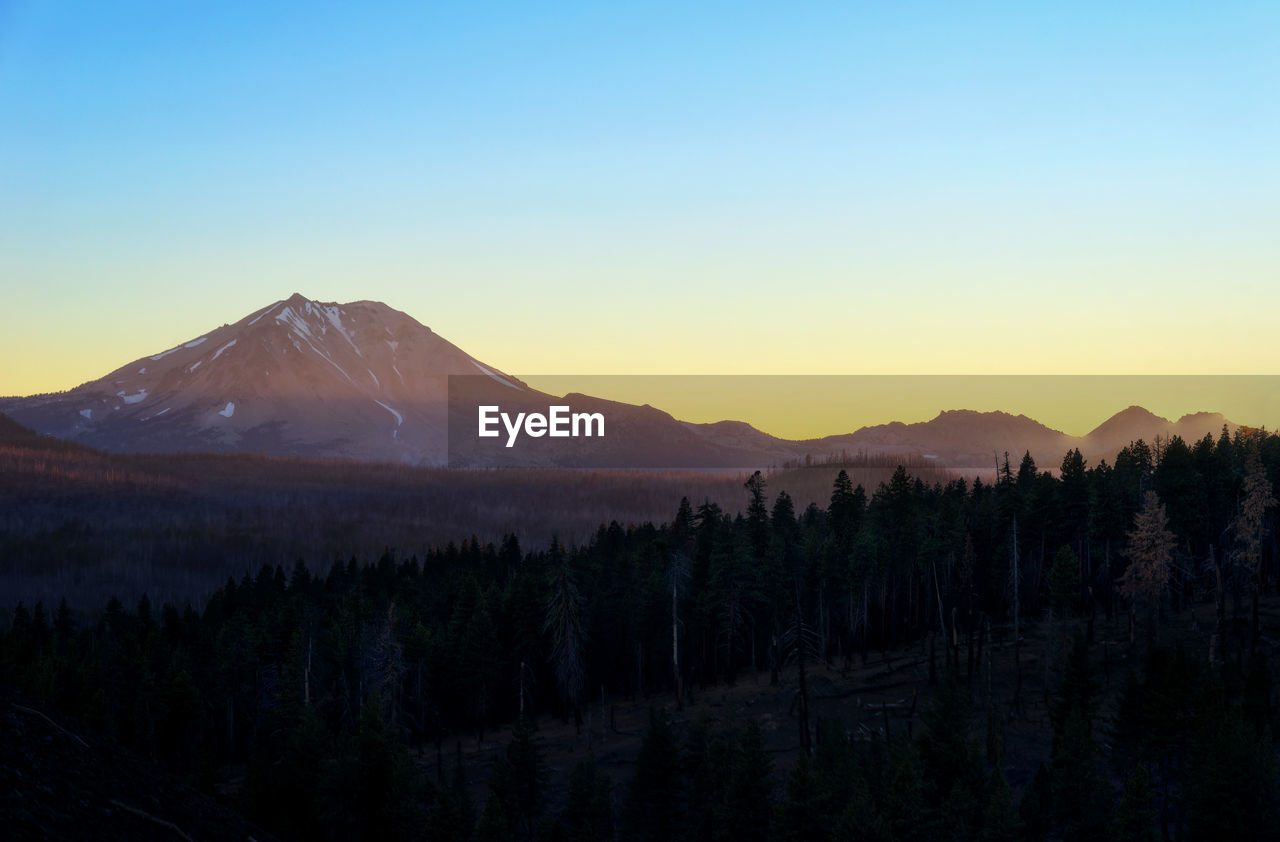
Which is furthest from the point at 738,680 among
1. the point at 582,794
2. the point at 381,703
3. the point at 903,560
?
the point at 582,794

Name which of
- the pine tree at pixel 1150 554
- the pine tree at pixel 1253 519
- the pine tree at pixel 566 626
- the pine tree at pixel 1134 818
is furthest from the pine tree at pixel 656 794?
the pine tree at pixel 1253 519

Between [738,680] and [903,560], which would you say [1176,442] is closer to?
[903,560]

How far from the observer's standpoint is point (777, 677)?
79562 millimetres

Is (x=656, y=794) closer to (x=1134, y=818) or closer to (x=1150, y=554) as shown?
(x=1134, y=818)

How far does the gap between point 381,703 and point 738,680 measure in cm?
3334

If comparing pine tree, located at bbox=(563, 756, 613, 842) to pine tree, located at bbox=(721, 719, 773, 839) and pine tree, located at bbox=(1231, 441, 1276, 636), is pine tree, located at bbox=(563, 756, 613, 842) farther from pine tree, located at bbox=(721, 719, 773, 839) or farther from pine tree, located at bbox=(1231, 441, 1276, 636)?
pine tree, located at bbox=(1231, 441, 1276, 636)

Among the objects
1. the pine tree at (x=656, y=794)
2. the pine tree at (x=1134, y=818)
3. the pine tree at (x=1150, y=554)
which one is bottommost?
the pine tree at (x=656, y=794)

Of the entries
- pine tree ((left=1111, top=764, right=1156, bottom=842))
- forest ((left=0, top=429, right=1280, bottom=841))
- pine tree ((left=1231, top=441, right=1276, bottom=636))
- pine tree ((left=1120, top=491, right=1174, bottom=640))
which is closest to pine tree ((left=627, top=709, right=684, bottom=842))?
forest ((left=0, top=429, right=1280, bottom=841))

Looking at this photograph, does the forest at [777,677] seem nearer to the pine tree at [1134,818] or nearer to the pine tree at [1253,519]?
the pine tree at [1134,818]

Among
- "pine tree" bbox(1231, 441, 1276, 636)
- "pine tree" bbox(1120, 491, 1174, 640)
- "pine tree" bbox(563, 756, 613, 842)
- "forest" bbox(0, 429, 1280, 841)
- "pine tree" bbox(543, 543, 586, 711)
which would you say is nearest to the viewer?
"forest" bbox(0, 429, 1280, 841)

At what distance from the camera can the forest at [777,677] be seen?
44156 mm

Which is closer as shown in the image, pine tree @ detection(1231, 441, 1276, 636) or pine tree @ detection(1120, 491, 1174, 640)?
pine tree @ detection(1231, 441, 1276, 636)

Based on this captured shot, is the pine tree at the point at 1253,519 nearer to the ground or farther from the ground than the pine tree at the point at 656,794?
farther from the ground

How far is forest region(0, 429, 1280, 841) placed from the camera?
44.2 m
